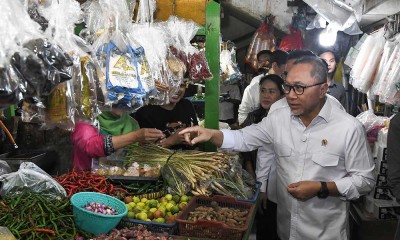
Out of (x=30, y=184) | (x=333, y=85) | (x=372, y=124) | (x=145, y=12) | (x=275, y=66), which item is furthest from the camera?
(x=333, y=85)

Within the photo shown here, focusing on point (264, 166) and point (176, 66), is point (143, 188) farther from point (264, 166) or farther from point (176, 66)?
point (264, 166)

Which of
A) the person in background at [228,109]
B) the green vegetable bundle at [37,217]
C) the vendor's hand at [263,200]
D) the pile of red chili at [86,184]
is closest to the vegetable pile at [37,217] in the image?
the green vegetable bundle at [37,217]

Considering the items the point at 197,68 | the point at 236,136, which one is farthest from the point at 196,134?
the point at 197,68

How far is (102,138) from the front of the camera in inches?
115

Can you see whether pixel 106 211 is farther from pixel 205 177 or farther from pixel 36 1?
pixel 36 1

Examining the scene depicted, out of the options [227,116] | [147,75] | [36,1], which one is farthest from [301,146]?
[227,116]

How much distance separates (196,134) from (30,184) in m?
1.33

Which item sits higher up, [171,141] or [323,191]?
[171,141]

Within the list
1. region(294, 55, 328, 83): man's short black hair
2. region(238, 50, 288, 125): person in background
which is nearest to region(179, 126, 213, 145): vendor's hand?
region(294, 55, 328, 83): man's short black hair

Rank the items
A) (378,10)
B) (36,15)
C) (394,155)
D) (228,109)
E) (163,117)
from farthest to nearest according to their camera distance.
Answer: (228,109) → (378,10) → (163,117) → (394,155) → (36,15)

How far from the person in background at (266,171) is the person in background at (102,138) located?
4.29ft

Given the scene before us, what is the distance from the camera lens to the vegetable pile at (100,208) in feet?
6.95

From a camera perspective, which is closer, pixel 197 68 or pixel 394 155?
pixel 394 155

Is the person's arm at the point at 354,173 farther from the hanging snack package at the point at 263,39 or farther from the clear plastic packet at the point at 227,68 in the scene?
the hanging snack package at the point at 263,39
